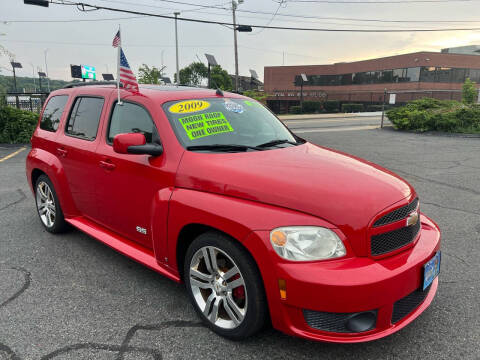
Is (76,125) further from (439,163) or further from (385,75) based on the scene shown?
(385,75)

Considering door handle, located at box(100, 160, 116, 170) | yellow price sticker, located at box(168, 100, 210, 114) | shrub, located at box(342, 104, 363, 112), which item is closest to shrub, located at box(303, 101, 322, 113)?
shrub, located at box(342, 104, 363, 112)

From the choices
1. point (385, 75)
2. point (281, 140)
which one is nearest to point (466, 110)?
point (281, 140)

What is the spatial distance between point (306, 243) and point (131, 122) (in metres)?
2.03

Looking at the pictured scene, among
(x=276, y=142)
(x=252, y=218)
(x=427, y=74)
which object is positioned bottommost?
(x=252, y=218)

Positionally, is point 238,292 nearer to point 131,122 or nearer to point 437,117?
point 131,122

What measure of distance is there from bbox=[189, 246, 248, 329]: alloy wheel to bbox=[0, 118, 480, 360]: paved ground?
17 centimetres

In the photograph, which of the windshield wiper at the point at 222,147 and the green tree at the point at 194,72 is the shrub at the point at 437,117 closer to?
the windshield wiper at the point at 222,147

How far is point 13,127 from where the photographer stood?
43.1 ft

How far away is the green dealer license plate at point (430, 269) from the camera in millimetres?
2397

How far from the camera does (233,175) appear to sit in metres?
2.53

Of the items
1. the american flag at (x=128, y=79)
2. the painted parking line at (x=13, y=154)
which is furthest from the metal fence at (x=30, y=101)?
the american flag at (x=128, y=79)

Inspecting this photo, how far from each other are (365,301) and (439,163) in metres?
8.46

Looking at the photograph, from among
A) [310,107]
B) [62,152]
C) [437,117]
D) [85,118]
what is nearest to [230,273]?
[85,118]

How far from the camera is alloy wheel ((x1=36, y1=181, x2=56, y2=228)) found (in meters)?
4.53
